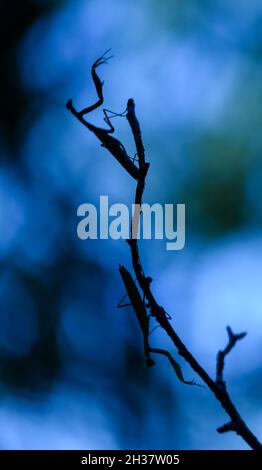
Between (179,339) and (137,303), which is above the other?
(137,303)

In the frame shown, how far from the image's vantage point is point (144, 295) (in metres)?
1.09

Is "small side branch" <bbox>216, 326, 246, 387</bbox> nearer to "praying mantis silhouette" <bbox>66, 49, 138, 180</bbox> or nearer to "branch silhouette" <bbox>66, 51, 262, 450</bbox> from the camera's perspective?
"branch silhouette" <bbox>66, 51, 262, 450</bbox>

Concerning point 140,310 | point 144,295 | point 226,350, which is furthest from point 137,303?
point 226,350

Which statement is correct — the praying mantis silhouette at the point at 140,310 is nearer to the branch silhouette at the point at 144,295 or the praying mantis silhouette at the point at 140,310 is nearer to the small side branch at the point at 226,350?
the branch silhouette at the point at 144,295

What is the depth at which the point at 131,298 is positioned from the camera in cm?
156

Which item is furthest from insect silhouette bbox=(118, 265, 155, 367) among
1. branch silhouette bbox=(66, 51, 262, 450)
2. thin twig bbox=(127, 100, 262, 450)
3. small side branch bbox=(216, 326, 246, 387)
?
small side branch bbox=(216, 326, 246, 387)

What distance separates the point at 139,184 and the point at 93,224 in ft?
2.17

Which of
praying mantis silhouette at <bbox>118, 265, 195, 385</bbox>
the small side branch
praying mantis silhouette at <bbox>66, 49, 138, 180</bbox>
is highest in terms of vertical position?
praying mantis silhouette at <bbox>66, 49, 138, 180</bbox>

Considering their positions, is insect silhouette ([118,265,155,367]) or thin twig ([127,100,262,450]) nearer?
thin twig ([127,100,262,450])

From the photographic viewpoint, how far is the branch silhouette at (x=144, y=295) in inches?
34.4

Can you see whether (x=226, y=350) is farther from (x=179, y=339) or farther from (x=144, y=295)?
(x=144, y=295)

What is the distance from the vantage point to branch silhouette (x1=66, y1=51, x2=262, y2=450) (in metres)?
0.87
